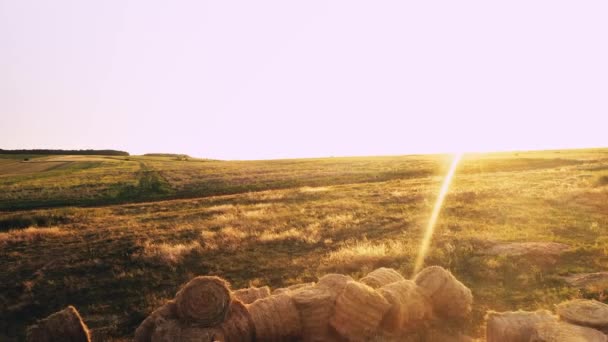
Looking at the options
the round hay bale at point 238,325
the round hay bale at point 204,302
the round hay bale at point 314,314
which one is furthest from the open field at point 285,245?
the round hay bale at point 238,325

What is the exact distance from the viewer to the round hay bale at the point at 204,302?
31.5 ft

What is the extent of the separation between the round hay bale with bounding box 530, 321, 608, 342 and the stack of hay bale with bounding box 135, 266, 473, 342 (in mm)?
2810

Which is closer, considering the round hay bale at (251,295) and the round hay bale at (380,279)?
the round hay bale at (251,295)

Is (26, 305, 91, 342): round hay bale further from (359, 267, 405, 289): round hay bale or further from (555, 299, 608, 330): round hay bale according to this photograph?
(555, 299, 608, 330): round hay bale

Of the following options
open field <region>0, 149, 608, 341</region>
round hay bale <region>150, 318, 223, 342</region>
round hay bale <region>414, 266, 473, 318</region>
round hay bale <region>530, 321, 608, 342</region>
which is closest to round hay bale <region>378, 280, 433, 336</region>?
round hay bale <region>414, 266, 473, 318</region>

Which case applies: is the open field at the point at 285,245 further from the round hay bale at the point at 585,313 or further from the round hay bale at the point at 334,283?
the round hay bale at the point at 334,283

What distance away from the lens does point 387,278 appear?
12.5 metres

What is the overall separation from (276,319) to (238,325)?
33.9 inches

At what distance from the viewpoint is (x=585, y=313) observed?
9.34m

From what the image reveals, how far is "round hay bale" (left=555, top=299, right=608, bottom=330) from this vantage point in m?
9.07

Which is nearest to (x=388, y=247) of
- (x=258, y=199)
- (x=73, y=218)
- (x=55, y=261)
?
(x=55, y=261)

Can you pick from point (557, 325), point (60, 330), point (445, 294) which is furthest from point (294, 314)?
point (557, 325)

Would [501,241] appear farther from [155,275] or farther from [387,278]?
[155,275]

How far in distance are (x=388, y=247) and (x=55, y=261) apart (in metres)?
14.8
